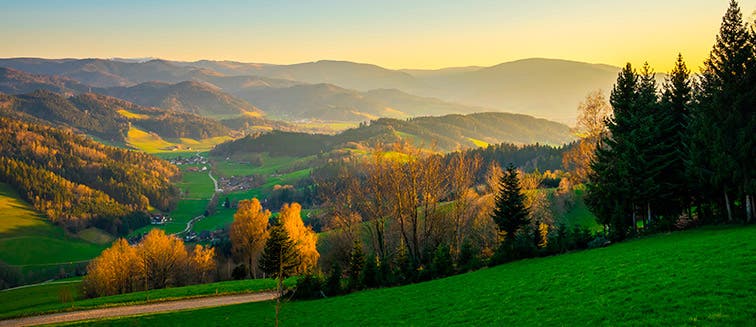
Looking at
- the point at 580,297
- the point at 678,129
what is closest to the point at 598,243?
the point at 678,129

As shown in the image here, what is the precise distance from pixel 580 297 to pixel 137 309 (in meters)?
37.7

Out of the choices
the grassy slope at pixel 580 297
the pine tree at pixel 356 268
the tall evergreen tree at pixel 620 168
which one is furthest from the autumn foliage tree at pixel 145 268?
the tall evergreen tree at pixel 620 168

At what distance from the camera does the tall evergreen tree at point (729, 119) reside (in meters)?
31.5

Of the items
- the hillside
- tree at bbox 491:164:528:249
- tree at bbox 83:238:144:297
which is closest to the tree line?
tree at bbox 491:164:528:249

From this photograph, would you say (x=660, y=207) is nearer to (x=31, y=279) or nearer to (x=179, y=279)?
(x=179, y=279)

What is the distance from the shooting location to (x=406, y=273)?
128ft

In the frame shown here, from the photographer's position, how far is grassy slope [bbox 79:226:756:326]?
15.3 metres

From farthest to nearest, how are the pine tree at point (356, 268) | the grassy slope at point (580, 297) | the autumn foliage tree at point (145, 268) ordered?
the autumn foliage tree at point (145, 268)
the pine tree at point (356, 268)
the grassy slope at point (580, 297)

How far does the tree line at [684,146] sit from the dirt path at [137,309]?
35.1m

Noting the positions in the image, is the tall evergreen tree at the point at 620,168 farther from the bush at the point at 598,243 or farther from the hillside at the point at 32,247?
the hillside at the point at 32,247

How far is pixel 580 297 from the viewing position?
63.9ft

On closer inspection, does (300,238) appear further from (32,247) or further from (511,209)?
(32,247)

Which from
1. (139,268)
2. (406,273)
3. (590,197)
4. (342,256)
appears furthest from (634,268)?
(139,268)

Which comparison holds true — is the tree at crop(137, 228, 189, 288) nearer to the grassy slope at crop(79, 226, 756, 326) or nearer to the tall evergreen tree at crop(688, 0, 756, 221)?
the grassy slope at crop(79, 226, 756, 326)
